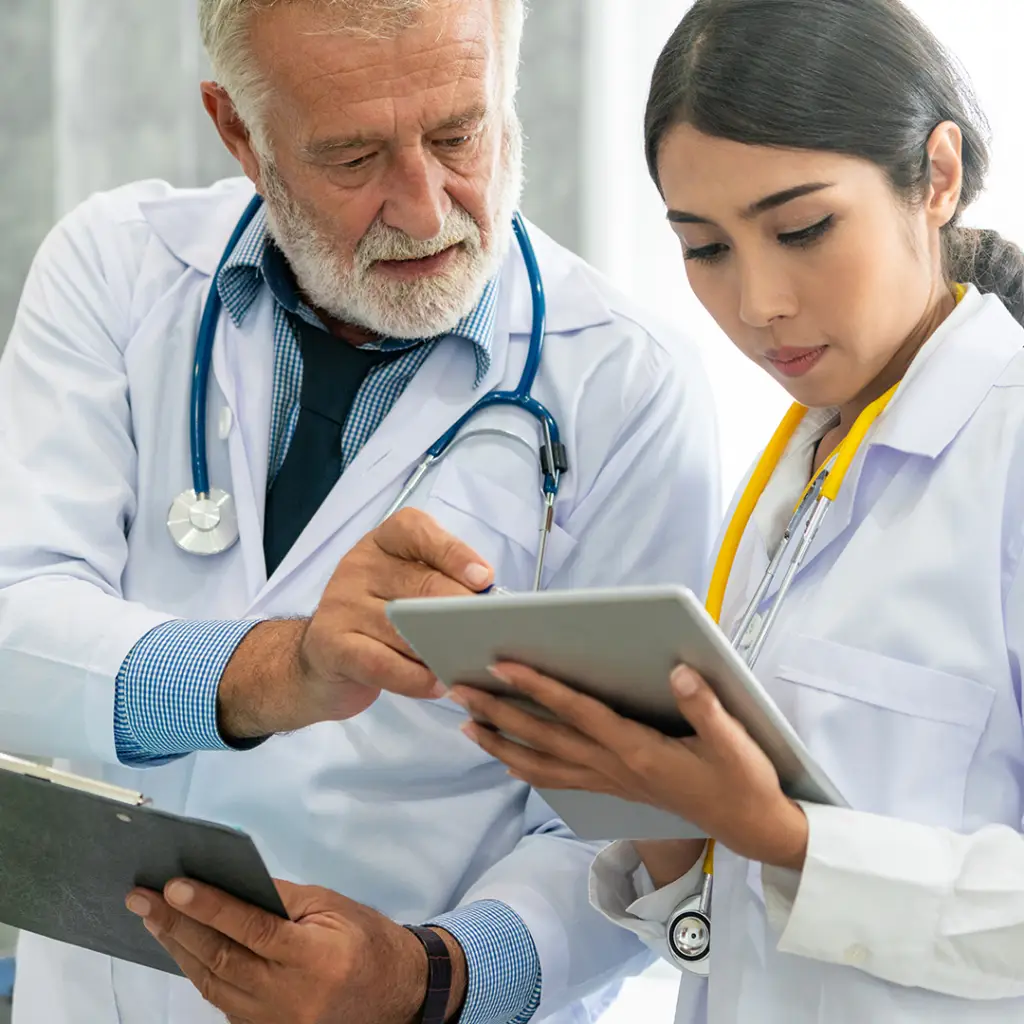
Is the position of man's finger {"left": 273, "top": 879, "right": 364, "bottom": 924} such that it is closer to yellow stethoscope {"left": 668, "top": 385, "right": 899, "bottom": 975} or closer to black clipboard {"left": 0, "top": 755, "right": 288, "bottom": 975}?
black clipboard {"left": 0, "top": 755, "right": 288, "bottom": 975}

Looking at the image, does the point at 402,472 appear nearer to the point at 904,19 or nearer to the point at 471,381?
the point at 471,381

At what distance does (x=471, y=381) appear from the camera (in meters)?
1.58

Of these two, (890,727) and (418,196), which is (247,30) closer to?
(418,196)

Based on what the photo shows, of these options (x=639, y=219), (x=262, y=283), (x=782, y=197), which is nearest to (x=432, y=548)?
(x=782, y=197)

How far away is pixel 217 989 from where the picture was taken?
1212 mm

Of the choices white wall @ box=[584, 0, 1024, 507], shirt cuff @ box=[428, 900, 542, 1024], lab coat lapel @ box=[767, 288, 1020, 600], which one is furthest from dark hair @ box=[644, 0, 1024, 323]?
white wall @ box=[584, 0, 1024, 507]

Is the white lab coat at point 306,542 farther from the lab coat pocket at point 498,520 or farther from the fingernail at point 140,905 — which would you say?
the fingernail at point 140,905

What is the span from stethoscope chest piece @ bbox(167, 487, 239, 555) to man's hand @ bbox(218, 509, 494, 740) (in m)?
0.18

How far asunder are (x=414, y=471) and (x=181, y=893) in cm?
57

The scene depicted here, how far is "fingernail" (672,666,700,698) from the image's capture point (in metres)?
0.89

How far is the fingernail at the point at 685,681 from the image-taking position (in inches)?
35.0

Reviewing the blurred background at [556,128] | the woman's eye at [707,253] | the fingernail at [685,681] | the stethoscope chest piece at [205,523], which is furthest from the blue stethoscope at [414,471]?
the blurred background at [556,128]

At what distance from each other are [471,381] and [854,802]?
27.9 inches

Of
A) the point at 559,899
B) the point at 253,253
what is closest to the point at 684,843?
the point at 559,899
